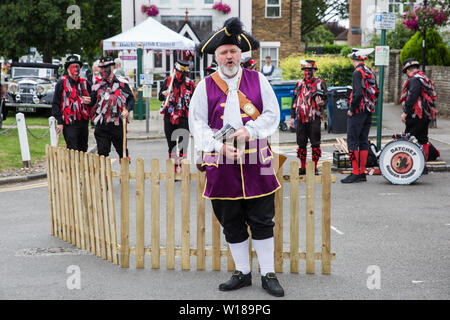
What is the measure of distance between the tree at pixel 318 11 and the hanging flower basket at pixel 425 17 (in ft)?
114

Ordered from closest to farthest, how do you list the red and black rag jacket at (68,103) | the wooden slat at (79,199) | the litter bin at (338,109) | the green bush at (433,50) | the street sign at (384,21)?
the wooden slat at (79,199)
the red and black rag jacket at (68,103)
the street sign at (384,21)
the litter bin at (338,109)
the green bush at (433,50)

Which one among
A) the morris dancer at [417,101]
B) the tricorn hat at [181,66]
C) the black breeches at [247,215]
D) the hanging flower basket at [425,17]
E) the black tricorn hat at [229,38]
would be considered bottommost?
Result: the black breeches at [247,215]

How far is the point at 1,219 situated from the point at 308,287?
4389 mm

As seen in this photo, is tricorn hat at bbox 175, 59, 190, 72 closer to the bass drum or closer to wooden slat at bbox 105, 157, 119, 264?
the bass drum

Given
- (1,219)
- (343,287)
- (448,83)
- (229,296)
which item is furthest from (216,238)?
(448,83)

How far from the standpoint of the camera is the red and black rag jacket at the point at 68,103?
31.7 ft

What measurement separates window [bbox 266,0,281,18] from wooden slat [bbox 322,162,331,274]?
109 ft

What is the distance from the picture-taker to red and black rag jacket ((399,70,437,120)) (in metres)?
11.2

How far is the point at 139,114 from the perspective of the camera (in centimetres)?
2142

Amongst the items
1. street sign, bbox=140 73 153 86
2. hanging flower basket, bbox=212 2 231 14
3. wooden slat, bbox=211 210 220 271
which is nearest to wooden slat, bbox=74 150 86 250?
wooden slat, bbox=211 210 220 271

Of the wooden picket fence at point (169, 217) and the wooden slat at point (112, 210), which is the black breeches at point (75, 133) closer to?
the wooden picket fence at point (169, 217)

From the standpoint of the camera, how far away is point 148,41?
64.6 feet

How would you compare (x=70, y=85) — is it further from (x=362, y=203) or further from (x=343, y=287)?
(x=343, y=287)

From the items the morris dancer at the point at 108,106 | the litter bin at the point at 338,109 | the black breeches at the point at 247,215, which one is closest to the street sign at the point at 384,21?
the litter bin at the point at 338,109
